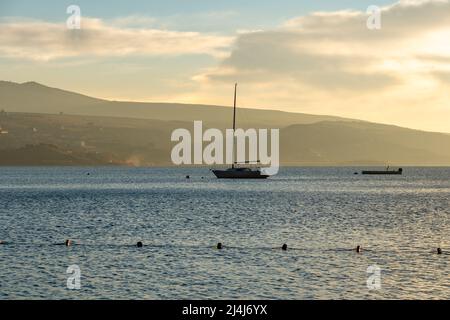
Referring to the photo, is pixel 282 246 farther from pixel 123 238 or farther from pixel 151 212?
pixel 151 212

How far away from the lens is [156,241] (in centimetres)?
6969

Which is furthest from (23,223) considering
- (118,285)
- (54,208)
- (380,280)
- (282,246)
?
(380,280)

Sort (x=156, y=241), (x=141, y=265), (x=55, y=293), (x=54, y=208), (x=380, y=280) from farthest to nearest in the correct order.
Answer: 1. (x=54, y=208)
2. (x=156, y=241)
3. (x=141, y=265)
4. (x=380, y=280)
5. (x=55, y=293)

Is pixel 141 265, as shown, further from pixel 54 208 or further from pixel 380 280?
pixel 54 208

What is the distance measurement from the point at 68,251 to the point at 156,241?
1078 cm

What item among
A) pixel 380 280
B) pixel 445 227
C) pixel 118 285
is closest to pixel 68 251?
pixel 118 285

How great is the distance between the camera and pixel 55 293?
4159 cm

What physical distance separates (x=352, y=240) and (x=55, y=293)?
125 ft
